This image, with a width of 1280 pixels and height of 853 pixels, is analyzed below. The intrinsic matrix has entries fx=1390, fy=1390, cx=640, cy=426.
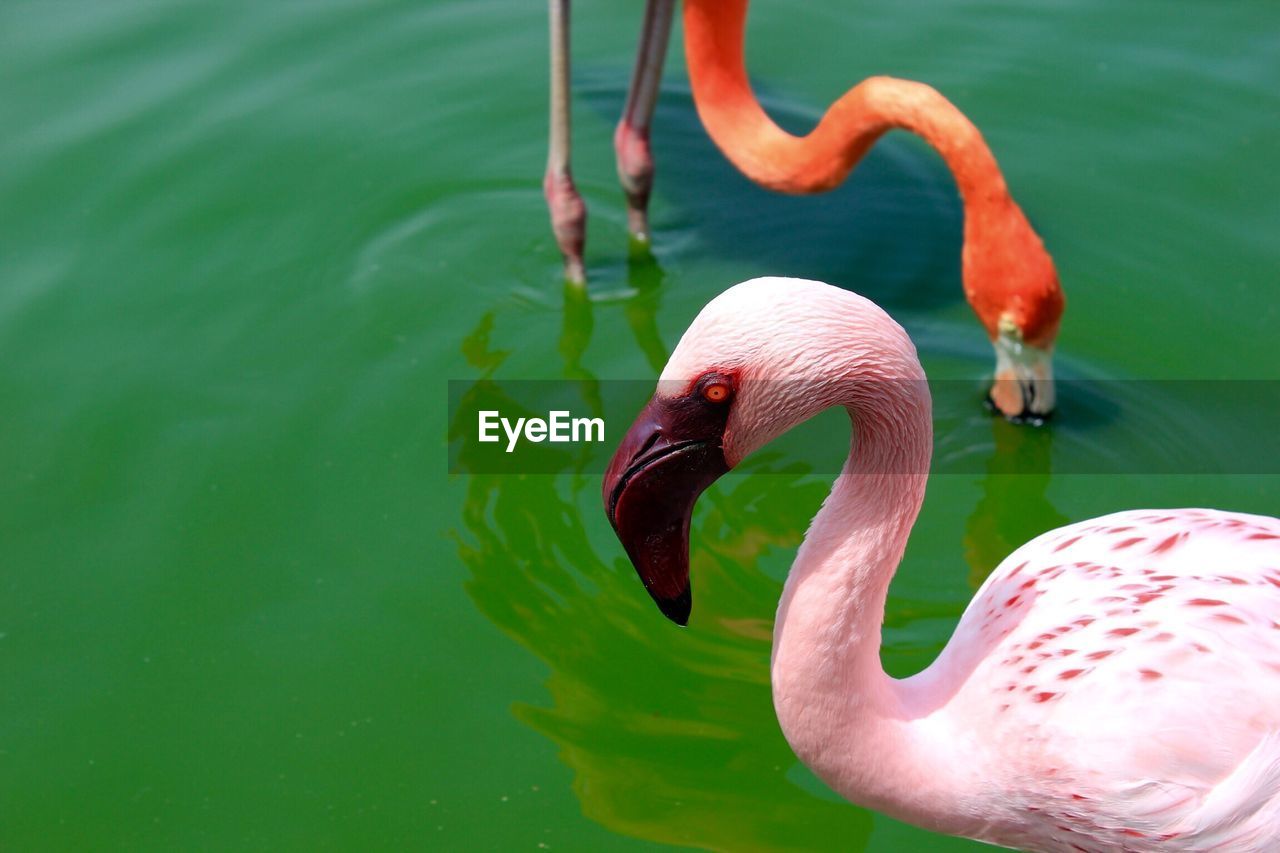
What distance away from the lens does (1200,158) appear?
4785mm

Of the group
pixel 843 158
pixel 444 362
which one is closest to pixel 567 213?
pixel 444 362

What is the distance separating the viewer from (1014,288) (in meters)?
3.37

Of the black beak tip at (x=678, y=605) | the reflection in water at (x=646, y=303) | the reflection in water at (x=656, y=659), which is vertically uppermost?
the black beak tip at (x=678, y=605)

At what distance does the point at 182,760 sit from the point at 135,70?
329 centimetres

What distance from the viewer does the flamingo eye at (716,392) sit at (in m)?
2.04

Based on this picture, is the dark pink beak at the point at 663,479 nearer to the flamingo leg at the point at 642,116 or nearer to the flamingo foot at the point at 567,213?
the flamingo foot at the point at 567,213

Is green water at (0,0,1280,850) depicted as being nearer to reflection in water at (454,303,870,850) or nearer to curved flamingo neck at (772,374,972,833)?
reflection in water at (454,303,870,850)

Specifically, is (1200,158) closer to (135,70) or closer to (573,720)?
(573,720)

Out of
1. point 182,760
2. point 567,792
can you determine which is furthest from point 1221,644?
point 182,760
